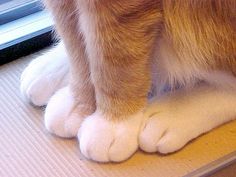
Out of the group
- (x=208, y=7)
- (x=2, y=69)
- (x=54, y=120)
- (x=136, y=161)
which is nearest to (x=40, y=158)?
(x=54, y=120)

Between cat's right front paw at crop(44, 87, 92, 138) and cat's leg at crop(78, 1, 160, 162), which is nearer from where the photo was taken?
cat's leg at crop(78, 1, 160, 162)

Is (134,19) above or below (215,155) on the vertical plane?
above

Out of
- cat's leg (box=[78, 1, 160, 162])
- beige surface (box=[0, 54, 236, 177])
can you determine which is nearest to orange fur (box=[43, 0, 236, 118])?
cat's leg (box=[78, 1, 160, 162])

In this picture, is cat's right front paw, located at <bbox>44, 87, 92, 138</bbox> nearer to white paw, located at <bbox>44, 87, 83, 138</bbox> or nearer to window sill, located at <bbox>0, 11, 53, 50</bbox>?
white paw, located at <bbox>44, 87, 83, 138</bbox>

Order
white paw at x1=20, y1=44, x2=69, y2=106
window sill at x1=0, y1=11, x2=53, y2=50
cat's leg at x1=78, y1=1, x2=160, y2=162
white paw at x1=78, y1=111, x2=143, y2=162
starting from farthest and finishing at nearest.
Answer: window sill at x1=0, y1=11, x2=53, y2=50 < white paw at x1=20, y1=44, x2=69, y2=106 < white paw at x1=78, y1=111, x2=143, y2=162 < cat's leg at x1=78, y1=1, x2=160, y2=162

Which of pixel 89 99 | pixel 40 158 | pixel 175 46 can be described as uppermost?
pixel 175 46

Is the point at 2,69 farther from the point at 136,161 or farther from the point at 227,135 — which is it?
the point at 227,135

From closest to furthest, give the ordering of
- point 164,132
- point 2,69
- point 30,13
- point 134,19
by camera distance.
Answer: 1. point 134,19
2. point 164,132
3. point 2,69
4. point 30,13

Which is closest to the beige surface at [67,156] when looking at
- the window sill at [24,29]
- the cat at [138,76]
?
the cat at [138,76]
